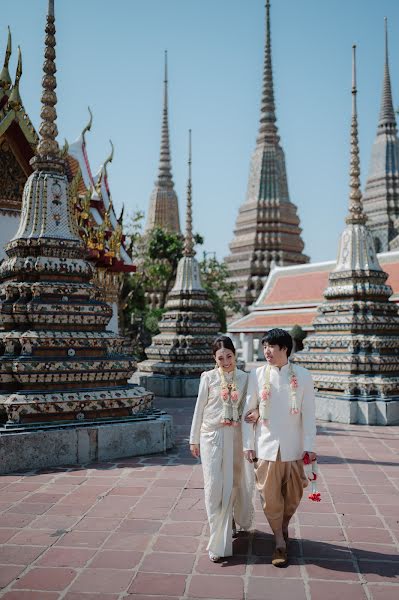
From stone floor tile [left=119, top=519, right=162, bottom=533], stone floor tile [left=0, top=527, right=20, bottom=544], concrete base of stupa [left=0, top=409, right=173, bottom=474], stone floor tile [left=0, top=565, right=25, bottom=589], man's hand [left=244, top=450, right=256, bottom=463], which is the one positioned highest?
man's hand [left=244, top=450, right=256, bottom=463]

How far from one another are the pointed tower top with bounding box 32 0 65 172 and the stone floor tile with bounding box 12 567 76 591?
580cm

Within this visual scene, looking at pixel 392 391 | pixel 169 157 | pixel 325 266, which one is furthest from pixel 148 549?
pixel 169 157

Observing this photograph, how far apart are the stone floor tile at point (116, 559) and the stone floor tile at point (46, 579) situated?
0.21 m

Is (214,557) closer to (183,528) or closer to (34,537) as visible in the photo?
(183,528)

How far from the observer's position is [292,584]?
3.88 m

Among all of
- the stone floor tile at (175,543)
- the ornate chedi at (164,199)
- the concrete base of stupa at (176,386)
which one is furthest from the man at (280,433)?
the ornate chedi at (164,199)

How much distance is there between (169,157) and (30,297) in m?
48.3

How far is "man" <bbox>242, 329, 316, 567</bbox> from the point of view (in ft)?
14.0

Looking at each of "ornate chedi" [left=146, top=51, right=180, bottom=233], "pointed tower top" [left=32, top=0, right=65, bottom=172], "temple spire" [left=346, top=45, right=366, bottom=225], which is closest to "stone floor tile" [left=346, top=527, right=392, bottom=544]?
"pointed tower top" [left=32, top=0, right=65, bottom=172]

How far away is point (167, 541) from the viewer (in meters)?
4.66

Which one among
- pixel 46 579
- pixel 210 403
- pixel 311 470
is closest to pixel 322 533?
pixel 311 470

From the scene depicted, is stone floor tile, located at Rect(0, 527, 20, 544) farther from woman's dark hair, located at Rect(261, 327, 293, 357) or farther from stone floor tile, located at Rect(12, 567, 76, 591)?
woman's dark hair, located at Rect(261, 327, 293, 357)

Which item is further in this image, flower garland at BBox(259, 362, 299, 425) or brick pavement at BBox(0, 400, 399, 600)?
flower garland at BBox(259, 362, 299, 425)

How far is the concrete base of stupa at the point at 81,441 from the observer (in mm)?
6840
